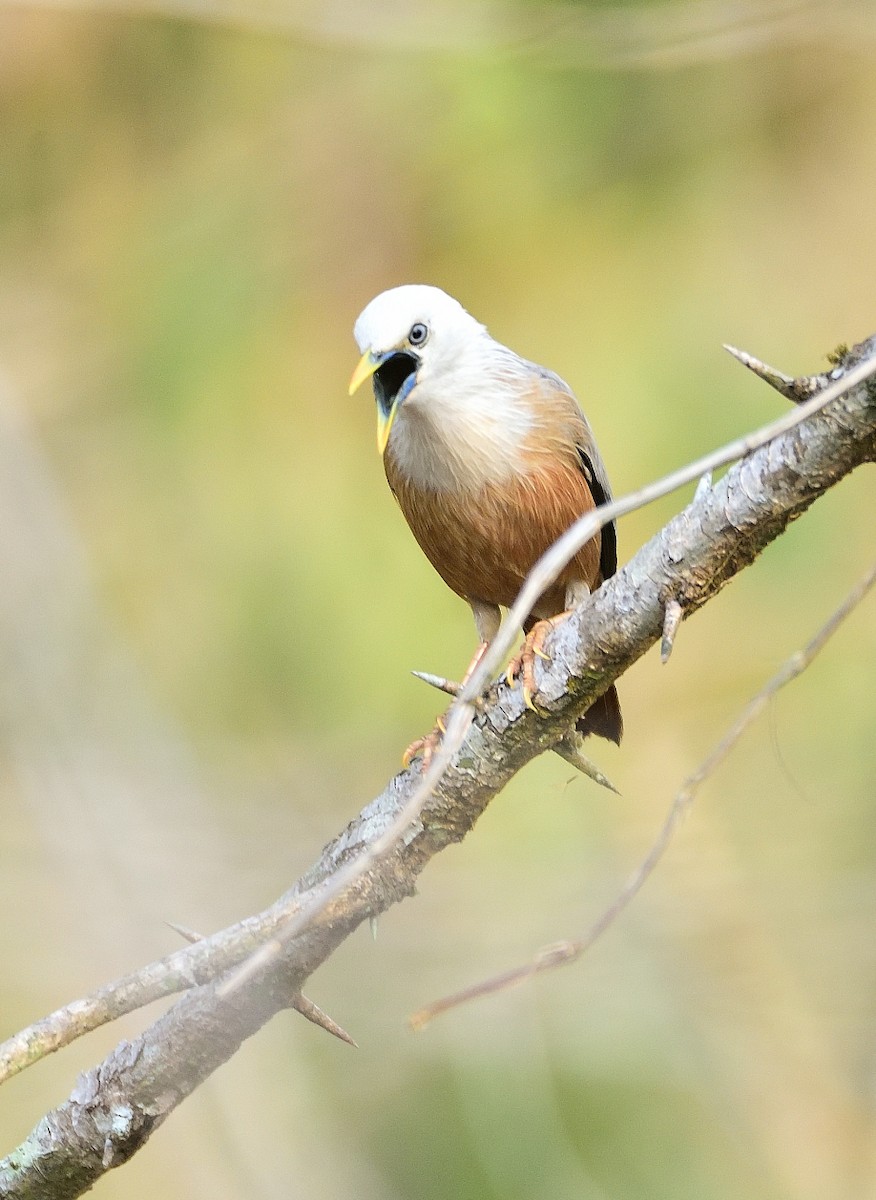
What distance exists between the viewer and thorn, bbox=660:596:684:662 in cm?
250

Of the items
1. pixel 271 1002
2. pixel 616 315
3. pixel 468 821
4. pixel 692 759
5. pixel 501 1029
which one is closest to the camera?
pixel 271 1002

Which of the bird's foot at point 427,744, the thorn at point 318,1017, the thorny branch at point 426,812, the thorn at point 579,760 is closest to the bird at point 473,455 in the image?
the bird's foot at point 427,744

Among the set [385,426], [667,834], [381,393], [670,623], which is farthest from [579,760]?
[381,393]

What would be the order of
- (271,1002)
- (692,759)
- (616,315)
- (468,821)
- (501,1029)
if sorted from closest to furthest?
(271,1002), (468,821), (501,1029), (692,759), (616,315)

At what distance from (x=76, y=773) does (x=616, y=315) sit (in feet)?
15.2

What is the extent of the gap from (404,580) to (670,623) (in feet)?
19.7

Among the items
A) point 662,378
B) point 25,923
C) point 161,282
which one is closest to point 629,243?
point 662,378

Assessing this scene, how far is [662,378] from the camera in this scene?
28.8 ft

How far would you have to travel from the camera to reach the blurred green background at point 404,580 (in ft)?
24.0

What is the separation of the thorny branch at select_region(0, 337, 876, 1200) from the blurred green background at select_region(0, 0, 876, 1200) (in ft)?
11.1

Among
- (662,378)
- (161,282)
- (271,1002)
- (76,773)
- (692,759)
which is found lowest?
(692,759)

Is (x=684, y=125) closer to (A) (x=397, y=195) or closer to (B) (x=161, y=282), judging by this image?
(A) (x=397, y=195)

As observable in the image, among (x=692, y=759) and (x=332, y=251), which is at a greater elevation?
(x=332, y=251)

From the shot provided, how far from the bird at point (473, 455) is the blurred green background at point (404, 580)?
123 inches
